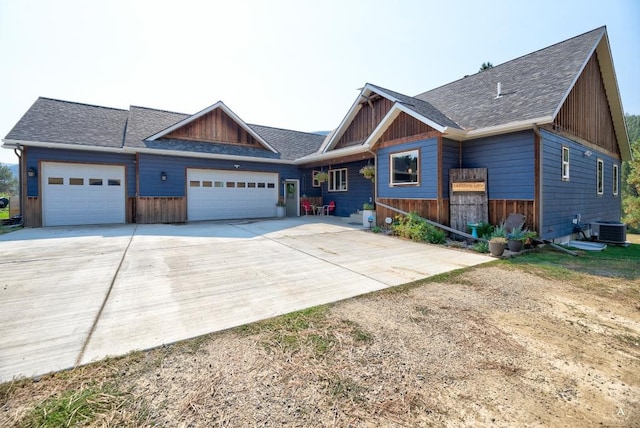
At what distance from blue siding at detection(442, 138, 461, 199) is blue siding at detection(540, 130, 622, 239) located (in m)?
2.18

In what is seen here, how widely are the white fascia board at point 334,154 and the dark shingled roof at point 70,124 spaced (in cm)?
799

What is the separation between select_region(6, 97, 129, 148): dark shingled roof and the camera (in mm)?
10555

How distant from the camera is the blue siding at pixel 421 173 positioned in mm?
8609

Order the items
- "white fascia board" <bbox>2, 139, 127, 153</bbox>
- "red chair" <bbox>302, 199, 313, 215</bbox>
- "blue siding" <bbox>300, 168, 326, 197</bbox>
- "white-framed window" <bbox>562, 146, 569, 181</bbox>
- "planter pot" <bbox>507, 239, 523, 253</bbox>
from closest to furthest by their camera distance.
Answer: "planter pot" <bbox>507, 239, 523, 253</bbox> → "white-framed window" <bbox>562, 146, 569, 181</bbox> → "white fascia board" <bbox>2, 139, 127, 153</bbox> → "red chair" <bbox>302, 199, 313, 215</bbox> → "blue siding" <bbox>300, 168, 326, 197</bbox>

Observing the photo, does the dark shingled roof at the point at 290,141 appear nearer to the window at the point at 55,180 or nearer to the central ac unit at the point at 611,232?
the window at the point at 55,180

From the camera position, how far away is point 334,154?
12.5 meters

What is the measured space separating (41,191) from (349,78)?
44.6 ft

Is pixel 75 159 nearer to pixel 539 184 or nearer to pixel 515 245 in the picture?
pixel 515 245

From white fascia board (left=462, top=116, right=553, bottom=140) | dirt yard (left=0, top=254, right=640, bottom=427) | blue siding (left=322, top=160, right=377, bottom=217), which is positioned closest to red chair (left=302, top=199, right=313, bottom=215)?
blue siding (left=322, top=160, right=377, bottom=217)

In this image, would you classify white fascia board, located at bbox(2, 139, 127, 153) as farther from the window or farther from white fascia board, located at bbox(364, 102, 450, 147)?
white fascia board, located at bbox(364, 102, 450, 147)

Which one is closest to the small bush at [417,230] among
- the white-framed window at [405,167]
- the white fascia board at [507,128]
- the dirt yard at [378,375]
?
the white-framed window at [405,167]

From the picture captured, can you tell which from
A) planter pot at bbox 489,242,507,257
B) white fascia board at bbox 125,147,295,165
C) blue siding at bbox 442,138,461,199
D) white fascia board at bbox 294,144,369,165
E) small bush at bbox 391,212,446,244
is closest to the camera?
planter pot at bbox 489,242,507,257

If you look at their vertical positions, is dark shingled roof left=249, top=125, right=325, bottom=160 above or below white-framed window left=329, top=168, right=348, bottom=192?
above

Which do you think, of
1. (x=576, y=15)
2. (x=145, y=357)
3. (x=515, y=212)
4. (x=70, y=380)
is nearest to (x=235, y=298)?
(x=145, y=357)
